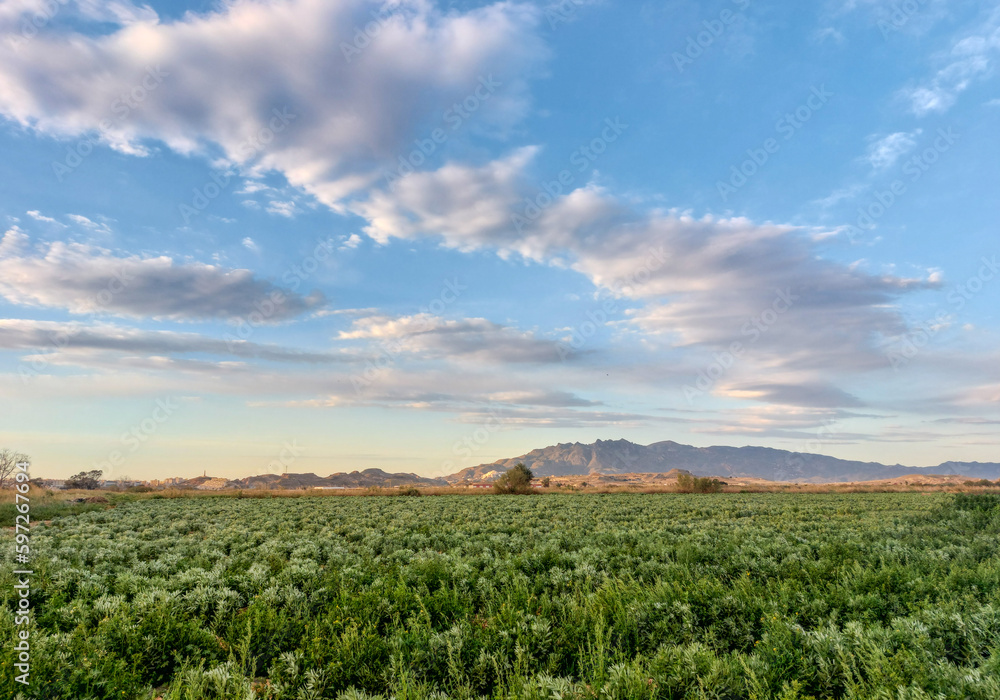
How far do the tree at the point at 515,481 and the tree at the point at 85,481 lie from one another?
74.1 m

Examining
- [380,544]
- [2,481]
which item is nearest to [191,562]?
[380,544]

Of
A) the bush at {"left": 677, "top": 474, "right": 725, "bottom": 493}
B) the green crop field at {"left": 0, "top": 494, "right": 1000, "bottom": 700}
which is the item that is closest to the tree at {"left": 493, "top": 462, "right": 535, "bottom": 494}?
the bush at {"left": 677, "top": 474, "right": 725, "bottom": 493}

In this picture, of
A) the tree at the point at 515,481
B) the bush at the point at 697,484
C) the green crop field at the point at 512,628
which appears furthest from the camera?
the bush at the point at 697,484

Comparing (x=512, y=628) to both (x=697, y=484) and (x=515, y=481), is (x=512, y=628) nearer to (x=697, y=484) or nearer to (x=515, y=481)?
(x=515, y=481)

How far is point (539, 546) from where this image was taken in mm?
17234

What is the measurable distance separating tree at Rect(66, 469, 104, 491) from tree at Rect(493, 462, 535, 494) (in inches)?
2917

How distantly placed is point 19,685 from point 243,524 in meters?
21.8

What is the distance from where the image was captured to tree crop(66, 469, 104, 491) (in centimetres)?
8844

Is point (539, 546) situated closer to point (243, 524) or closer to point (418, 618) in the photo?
point (418, 618)

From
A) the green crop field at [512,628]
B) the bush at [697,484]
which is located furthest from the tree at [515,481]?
the green crop field at [512,628]

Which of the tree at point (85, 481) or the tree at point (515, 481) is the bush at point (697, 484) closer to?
the tree at point (515, 481)

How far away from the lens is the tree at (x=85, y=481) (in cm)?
8844

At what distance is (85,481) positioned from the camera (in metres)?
91.6

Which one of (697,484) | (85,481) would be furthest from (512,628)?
(85,481)
